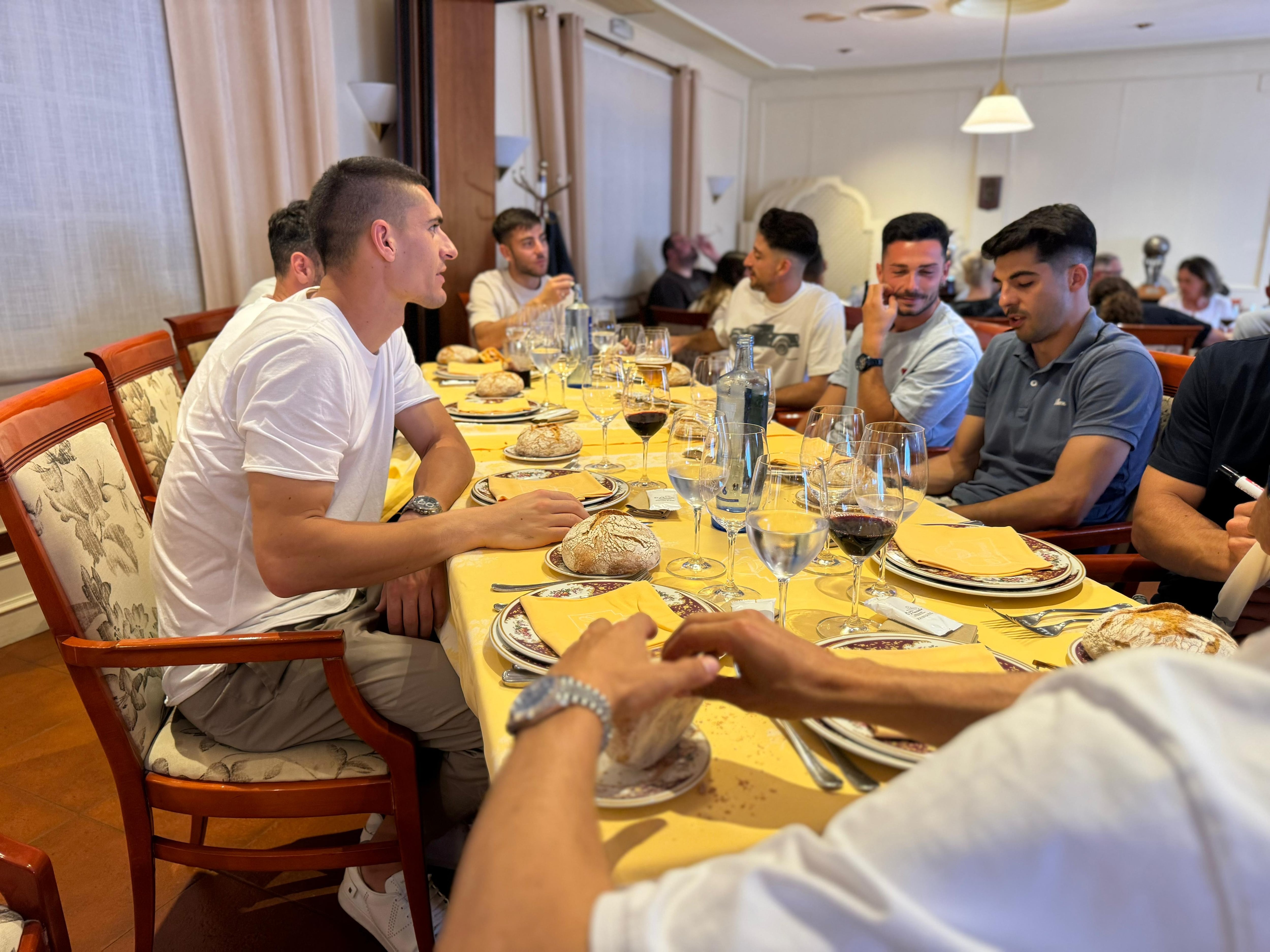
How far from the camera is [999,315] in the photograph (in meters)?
5.41

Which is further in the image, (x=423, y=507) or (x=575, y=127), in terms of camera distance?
(x=575, y=127)

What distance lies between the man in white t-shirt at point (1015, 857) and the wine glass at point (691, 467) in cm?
67

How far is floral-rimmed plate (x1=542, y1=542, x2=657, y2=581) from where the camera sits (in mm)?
1187

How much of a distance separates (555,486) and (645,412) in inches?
9.1

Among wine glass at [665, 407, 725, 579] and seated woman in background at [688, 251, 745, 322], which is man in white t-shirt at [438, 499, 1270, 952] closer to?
wine glass at [665, 407, 725, 579]

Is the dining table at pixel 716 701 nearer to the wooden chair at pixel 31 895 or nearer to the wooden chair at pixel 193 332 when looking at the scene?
the wooden chair at pixel 31 895

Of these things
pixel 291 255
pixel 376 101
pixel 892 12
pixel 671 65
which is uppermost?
pixel 892 12

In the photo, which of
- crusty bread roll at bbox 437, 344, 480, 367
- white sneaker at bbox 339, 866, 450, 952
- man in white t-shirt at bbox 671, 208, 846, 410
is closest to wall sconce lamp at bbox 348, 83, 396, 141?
crusty bread roll at bbox 437, 344, 480, 367

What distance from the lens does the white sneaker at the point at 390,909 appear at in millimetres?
1499

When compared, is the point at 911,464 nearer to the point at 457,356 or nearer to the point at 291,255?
the point at 291,255

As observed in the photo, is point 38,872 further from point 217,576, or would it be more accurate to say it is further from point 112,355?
point 112,355

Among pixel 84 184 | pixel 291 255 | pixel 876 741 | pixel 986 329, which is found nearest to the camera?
pixel 876 741

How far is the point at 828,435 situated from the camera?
1.40m

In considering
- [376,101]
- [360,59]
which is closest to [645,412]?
[376,101]
